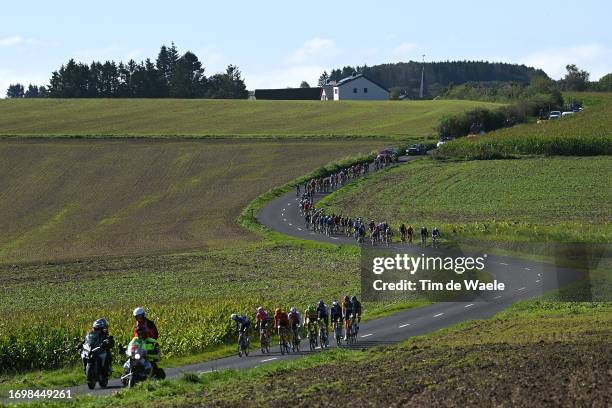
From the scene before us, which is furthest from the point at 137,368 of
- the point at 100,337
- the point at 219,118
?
the point at 219,118

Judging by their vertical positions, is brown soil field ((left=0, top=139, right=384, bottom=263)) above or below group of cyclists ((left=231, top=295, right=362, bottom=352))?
above

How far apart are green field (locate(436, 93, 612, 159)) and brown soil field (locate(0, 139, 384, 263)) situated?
419 inches

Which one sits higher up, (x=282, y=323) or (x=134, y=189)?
(x=134, y=189)

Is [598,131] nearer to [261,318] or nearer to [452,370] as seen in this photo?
[261,318]

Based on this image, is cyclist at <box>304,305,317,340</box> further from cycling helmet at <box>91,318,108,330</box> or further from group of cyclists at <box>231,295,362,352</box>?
cycling helmet at <box>91,318,108,330</box>

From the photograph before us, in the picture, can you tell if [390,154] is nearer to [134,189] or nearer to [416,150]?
[416,150]

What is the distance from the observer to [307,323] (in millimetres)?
31547

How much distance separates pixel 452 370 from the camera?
22.5 meters

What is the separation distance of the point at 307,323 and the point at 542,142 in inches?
2898

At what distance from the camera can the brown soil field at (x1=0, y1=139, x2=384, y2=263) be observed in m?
68.2

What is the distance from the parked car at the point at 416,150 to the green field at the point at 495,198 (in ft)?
19.6

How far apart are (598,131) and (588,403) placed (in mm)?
91433

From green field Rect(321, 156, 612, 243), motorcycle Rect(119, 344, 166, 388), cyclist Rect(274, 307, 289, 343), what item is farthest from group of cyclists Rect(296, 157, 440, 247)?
motorcycle Rect(119, 344, 166, 388)

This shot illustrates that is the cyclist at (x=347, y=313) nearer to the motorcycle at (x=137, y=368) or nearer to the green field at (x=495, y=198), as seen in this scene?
the motorcycle at (x=137, y=368)
